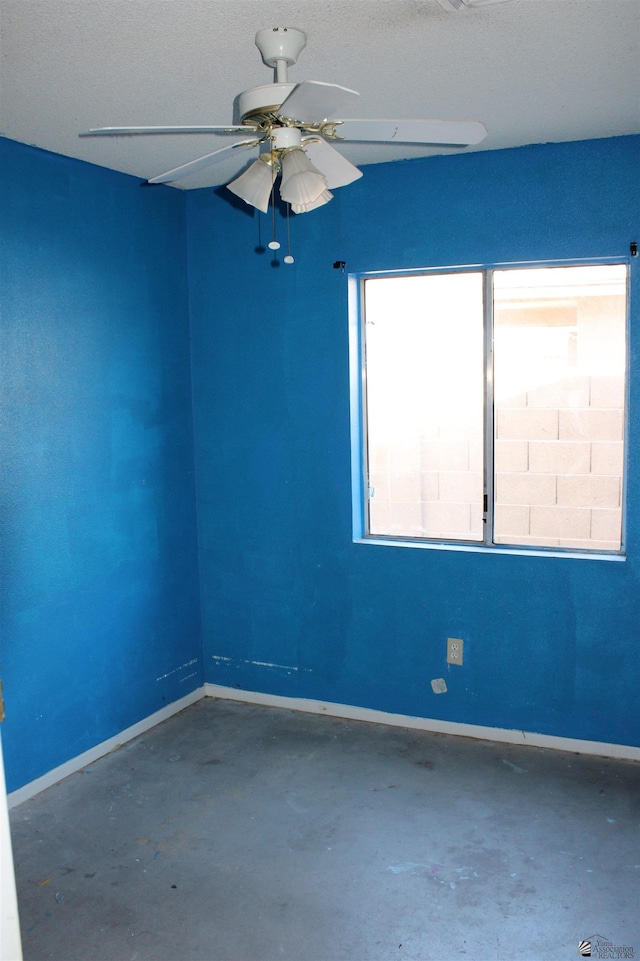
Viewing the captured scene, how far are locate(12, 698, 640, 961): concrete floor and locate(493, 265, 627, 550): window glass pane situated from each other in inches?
42.6

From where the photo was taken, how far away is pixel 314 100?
5.57ft

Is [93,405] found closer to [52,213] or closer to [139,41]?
[52,213]

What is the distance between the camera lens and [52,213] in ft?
10.6

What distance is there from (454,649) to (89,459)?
195cm

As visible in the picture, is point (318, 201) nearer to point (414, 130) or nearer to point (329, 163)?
point (329, 163)

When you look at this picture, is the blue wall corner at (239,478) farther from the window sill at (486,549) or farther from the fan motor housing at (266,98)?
the fan motor housing at (266,98)

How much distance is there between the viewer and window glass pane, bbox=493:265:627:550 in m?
3.38

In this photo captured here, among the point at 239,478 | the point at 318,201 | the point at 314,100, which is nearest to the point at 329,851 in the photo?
the point at 239,478

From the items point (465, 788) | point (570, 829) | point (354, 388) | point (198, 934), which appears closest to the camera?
point (198, 934)

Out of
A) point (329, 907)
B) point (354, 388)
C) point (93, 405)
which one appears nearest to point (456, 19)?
point (354, 388)

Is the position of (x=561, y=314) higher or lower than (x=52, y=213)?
lower

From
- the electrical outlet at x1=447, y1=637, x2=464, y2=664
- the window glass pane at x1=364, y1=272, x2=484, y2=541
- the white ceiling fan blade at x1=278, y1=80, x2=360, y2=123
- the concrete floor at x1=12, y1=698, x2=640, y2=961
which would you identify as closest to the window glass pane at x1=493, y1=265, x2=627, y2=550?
the window glass pane at x1=364, y1=272, x2=484, y2=541

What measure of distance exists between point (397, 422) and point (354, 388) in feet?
0.93

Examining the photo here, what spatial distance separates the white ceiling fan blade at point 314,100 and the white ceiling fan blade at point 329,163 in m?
0.17
